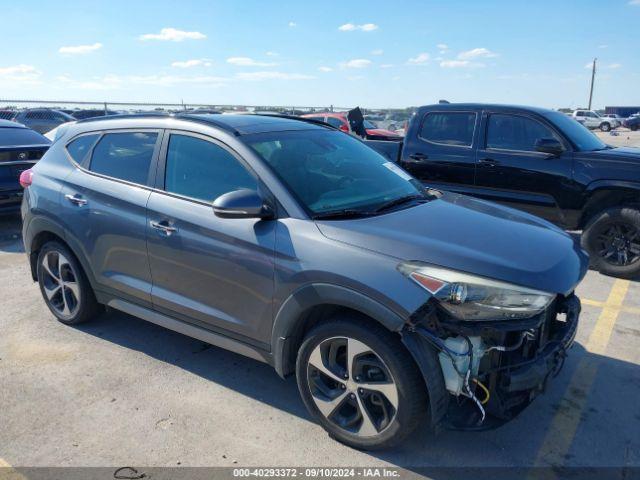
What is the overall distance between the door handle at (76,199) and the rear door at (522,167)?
473 centimetres

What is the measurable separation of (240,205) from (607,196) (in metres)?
4.91

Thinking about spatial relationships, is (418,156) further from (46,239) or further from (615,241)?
(46,239)

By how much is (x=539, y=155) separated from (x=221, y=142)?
4.46 metres

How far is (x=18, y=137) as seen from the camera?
8016mm

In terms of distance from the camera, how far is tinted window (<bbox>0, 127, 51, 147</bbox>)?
7777mm

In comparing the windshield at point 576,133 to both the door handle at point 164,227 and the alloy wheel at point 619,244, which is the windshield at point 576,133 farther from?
the door handle at point 164,227

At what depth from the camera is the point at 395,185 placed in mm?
3676

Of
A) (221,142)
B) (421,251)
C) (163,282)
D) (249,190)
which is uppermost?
(221,142)

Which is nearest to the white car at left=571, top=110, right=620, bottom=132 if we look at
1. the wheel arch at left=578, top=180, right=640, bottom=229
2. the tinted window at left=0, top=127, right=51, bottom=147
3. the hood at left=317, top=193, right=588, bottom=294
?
the wheel arch at left=578, top=180, right=640, bottom=229

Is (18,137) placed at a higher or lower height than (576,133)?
lower

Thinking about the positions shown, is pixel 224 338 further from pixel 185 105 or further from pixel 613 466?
pixel 185 105

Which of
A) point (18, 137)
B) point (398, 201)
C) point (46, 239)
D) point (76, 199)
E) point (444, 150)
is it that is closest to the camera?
point (398, 201)

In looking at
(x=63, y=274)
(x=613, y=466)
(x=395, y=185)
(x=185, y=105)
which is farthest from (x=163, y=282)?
(x=185, y=105)

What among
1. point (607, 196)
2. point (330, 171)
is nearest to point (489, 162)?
point (607, 196)
